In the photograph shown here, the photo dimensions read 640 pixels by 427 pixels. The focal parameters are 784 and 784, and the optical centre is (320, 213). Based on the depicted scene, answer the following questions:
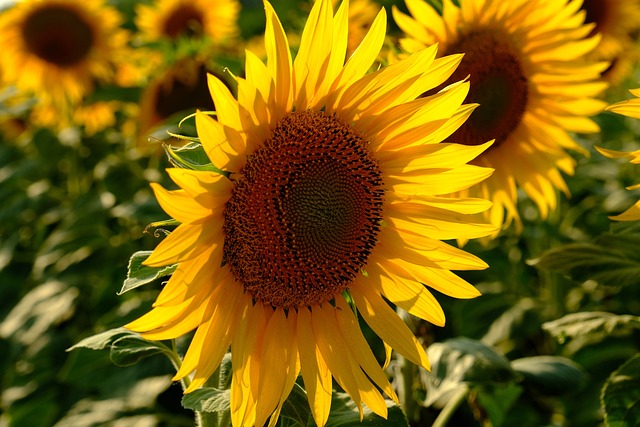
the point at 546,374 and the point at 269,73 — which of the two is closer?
the point at 269,73

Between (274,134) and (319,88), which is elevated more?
(319,88)

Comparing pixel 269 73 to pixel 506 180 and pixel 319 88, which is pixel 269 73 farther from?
pixel 506 180

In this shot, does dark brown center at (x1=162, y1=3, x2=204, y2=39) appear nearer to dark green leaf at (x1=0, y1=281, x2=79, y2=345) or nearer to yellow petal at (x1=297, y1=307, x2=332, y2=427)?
dark green leaf at (x1=0, y1=281, x2=79, y2=345)

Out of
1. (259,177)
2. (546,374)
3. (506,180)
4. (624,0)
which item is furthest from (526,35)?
(624,0)

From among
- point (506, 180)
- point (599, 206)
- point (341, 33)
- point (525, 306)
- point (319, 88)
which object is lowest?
point (525, 306)

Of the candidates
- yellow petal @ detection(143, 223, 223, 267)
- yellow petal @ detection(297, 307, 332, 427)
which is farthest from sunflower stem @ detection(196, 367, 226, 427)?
yellow petal @ detection(143, 223, 223, 267)
